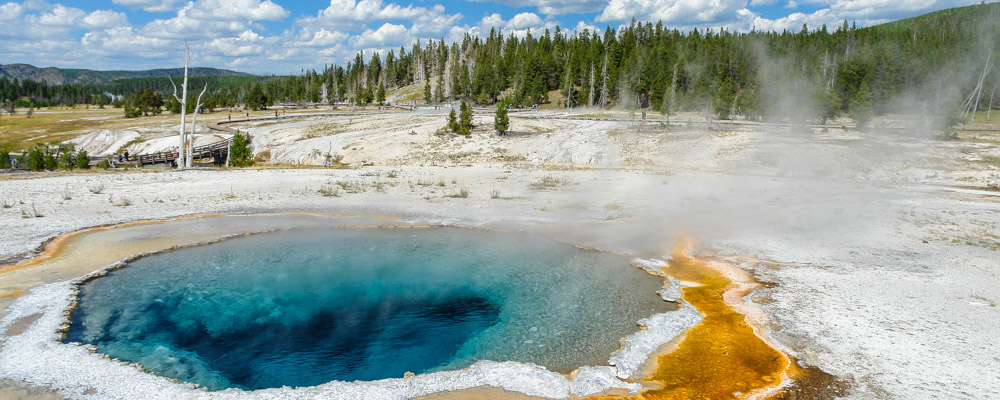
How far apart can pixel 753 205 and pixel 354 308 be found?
12.4 m

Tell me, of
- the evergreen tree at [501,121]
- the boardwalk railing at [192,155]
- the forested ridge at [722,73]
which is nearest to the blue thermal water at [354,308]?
the boardwalk railing at [192,155]

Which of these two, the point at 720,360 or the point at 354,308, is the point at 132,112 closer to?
the point at 354,308

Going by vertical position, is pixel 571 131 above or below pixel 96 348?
above

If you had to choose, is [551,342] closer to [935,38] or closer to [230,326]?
[230,326]

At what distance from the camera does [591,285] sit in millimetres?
9242

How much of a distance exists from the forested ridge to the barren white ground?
23.1 feet

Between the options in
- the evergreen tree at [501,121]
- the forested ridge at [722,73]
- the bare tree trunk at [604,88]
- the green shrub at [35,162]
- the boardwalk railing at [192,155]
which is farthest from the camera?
the bare tree trunk at [604,88]

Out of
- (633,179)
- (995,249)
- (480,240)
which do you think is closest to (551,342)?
(480,240)

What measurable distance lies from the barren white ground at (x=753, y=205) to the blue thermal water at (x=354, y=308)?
1919 mm

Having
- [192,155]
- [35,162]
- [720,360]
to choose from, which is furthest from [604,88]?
[720,360]

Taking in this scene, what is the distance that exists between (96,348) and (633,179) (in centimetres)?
1730

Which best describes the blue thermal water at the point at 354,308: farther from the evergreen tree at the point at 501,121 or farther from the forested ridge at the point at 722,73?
the forested ridge at the point at 722,73

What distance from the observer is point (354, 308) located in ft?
27.6

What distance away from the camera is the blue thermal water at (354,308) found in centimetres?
662
